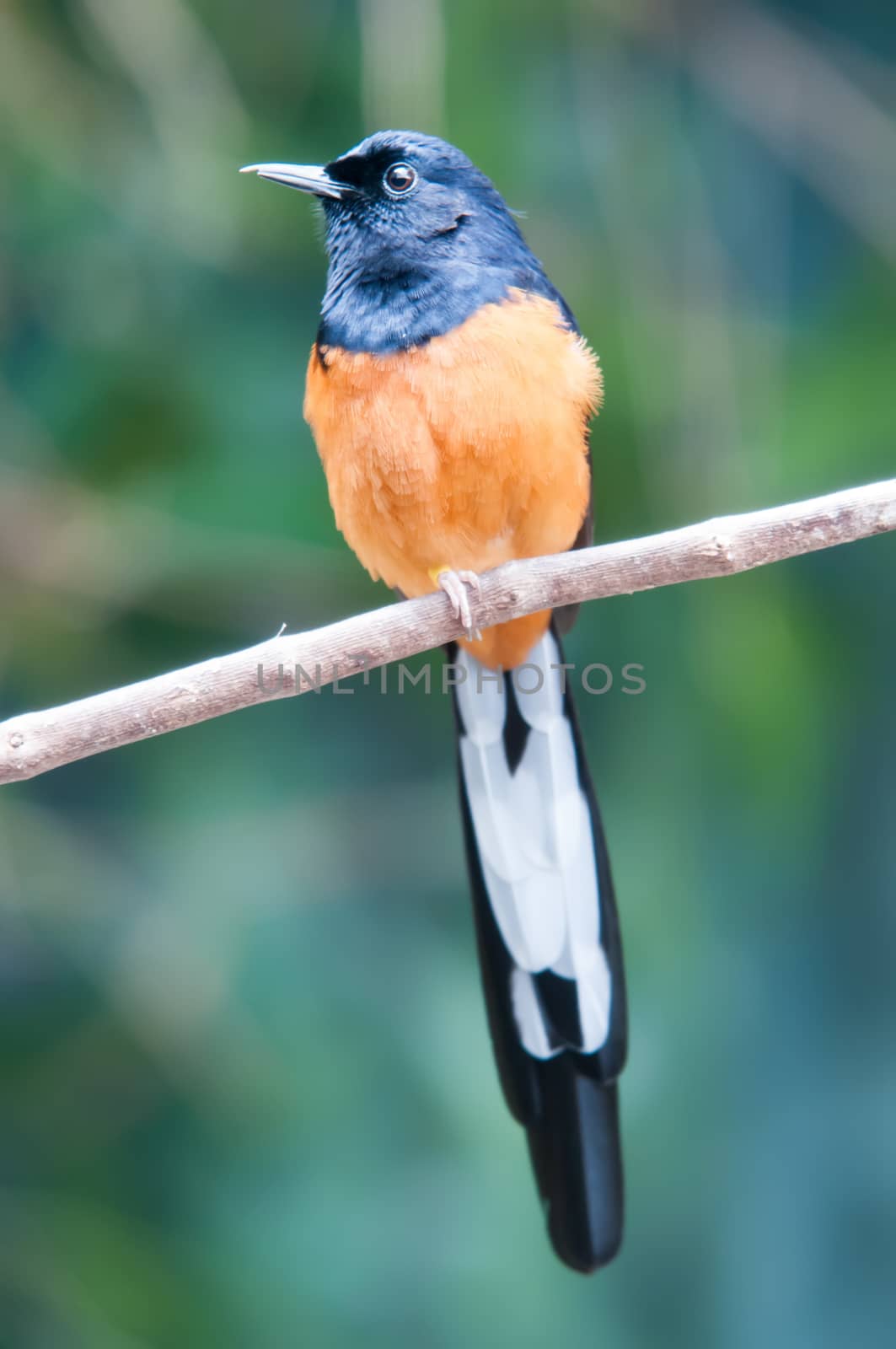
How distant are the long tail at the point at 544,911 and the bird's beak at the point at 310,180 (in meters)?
0.72

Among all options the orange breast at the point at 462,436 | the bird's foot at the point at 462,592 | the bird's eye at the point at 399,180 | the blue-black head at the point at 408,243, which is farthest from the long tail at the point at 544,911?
the bird's eye at the point at 399,180

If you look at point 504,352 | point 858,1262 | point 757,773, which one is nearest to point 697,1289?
point 858,1262

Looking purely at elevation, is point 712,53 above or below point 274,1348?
above

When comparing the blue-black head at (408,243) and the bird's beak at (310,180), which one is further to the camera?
the bird's beak at (310,180)

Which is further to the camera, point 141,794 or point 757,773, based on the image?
point 141,794

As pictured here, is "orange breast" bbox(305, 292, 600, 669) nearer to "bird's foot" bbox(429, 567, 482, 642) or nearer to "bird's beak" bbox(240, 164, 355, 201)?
"bird's foot" bbox(429, 567, 482, 642)

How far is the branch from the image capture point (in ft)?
4.92

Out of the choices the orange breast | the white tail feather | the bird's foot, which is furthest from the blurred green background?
the bird's foot

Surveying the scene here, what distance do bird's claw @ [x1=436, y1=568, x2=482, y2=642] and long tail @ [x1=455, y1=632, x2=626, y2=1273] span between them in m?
0.43

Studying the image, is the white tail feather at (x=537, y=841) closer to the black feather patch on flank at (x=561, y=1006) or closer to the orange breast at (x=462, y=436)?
the black feather patch on flank at (x=561, y=1006)

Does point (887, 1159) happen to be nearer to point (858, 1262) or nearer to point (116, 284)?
point (858, 1262)

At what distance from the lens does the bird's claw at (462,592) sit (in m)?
1.71

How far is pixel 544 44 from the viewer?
2748 mm

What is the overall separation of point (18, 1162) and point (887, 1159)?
167cm
